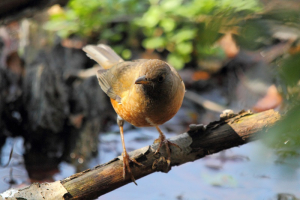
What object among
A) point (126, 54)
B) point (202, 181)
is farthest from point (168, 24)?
point (202, 181)

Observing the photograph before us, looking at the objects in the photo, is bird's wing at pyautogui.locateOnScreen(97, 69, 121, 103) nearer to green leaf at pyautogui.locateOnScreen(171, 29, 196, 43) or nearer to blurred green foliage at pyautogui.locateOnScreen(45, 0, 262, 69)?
blurred green foliage at pyautogui.locateOnScreen(45, 0, 262, 69)

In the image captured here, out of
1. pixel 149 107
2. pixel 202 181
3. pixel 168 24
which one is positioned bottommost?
pixel 202 181

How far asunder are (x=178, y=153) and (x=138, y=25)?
4.19m

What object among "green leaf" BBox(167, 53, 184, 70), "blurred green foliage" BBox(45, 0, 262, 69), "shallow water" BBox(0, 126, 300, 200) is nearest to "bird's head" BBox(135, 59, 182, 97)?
"shallow water" BBox(0, 126, 300, 200)

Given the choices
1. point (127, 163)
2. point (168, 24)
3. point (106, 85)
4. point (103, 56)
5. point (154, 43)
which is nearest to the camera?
point (127, 163)

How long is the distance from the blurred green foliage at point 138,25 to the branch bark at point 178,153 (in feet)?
10.1

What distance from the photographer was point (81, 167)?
15.9 ft

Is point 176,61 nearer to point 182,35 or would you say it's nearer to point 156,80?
point 182,35

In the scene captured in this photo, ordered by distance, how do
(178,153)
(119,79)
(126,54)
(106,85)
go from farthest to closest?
(126,54)
(106,85)
(119,79)
(178,153)

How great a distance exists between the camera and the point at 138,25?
6.84 meters

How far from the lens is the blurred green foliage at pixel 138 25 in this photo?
635cm

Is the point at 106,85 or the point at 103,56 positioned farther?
the point at 103,56

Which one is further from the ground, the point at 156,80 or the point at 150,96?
the point at 156,80

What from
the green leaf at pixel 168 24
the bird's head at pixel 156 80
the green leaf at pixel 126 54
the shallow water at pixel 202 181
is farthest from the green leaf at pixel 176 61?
the bird's head at pixel 156 80
